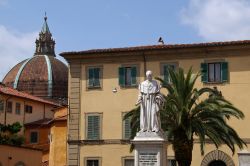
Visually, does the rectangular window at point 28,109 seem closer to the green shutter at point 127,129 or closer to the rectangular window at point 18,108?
the rectangular window at point 18,108

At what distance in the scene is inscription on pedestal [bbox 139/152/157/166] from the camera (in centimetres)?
1967

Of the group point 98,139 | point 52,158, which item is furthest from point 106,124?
point 52,158

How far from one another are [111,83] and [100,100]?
4.29 ft

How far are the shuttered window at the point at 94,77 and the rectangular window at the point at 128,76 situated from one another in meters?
1.48

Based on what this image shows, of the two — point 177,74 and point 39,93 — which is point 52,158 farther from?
point 39,93

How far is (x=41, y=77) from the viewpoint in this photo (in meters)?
89.2

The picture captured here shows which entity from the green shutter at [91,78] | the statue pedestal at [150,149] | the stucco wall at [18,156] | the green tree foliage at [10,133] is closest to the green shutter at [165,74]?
the green shutter at [91,78]

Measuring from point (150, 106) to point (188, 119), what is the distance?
8.48 meters

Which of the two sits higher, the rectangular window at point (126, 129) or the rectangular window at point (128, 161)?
the rectangular window at point (126, 129)

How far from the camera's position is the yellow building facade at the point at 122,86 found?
37594mm

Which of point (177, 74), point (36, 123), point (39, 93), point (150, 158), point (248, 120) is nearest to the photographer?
point (150, 158)

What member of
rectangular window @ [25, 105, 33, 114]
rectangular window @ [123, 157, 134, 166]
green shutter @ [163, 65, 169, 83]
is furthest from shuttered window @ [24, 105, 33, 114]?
green shutter @ [163, 65, 169, 83]

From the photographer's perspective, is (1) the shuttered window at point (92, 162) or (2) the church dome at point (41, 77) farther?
(2) the church dome at point (41, 77)

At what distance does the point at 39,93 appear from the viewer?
8650 centimetres
